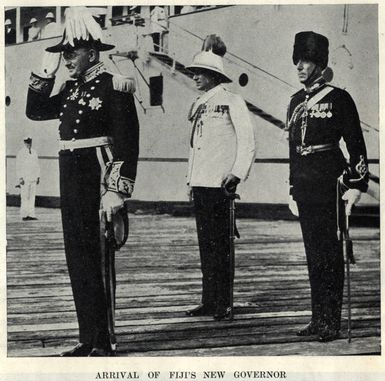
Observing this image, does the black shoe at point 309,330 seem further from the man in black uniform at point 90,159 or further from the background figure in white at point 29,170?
the background figure in white at point 29,170

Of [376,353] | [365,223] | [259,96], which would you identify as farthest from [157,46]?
[376,353]

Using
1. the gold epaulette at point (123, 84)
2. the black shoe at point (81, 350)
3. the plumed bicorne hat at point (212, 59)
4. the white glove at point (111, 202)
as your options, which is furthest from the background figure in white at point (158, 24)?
the black shoe at point (81, 350)

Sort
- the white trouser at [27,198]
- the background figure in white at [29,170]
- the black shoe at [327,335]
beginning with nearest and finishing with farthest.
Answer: the black shoe at [327,335] < the background figure in white at [29,170] < the white trouser at [27,198]

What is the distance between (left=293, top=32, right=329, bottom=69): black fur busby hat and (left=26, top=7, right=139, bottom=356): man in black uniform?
2.12ft

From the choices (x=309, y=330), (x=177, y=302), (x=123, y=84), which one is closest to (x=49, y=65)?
(x=123, y=84)

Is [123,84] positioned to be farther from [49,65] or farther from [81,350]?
[81,350]

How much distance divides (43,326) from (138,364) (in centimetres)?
39

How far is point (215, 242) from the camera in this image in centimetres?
271

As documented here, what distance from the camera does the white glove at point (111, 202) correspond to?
7.20 feet

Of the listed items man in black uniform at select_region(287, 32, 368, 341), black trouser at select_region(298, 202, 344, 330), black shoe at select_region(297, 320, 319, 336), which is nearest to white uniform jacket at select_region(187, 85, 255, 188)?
man in black uniform at select_region(287, 32, 368, 341)

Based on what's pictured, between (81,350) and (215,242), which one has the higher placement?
(215,242)

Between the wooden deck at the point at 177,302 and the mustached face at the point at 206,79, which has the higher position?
the mustached face at the point at 206,79

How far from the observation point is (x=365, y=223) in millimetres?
2949

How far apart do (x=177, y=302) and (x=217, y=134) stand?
2.21 feet
